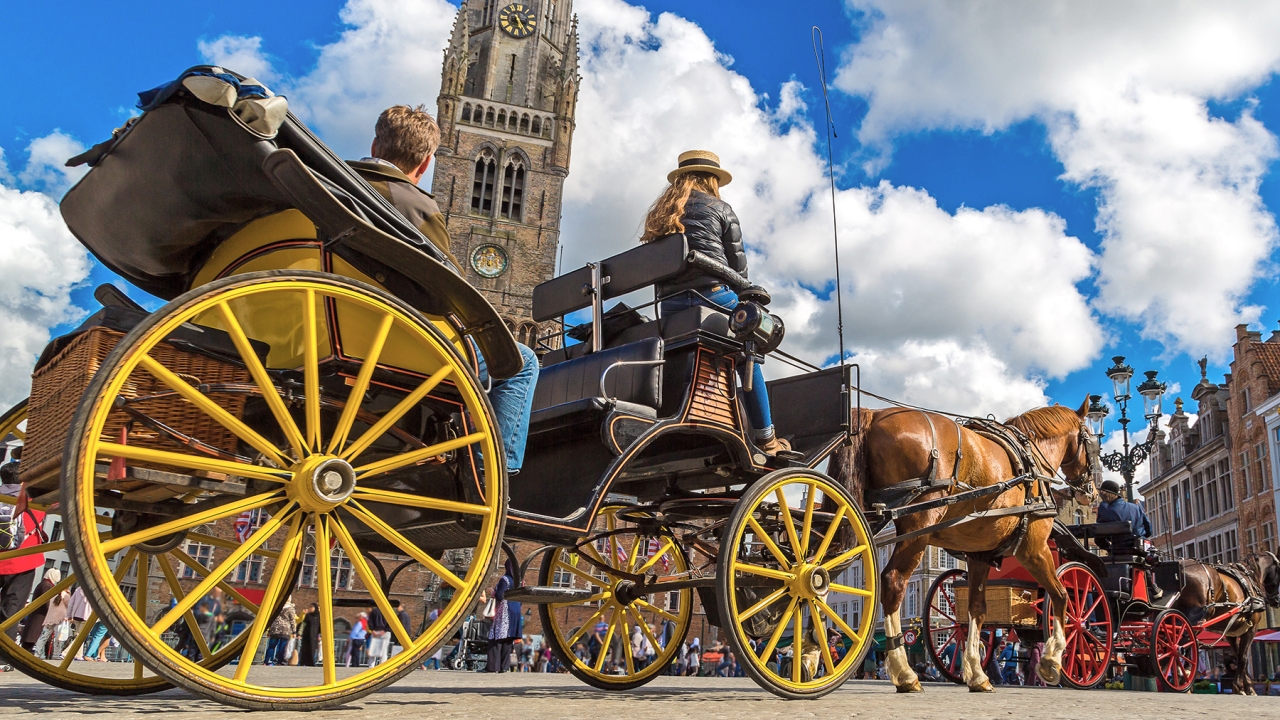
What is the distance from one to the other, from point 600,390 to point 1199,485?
40.0m

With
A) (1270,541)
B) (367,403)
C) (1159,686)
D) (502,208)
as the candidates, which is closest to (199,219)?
(367,403)

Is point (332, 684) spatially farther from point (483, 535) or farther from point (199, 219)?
point (199, 219)

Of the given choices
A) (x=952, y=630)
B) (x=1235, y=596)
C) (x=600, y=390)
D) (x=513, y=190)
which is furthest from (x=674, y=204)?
(x=513, y=190)

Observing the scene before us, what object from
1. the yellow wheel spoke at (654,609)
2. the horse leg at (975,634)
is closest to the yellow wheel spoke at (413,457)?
the yellow wheel spoke at (654,609)

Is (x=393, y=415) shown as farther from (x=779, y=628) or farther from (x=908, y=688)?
(x=908, y=688)

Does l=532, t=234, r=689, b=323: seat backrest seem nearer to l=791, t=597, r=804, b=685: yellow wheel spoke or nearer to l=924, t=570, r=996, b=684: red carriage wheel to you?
l=791, t=597, r=804, b=685: yellow wheel spoke

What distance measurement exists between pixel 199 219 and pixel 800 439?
336 cm

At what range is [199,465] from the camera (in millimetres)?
2477

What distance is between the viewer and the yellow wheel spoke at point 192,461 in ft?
7.68

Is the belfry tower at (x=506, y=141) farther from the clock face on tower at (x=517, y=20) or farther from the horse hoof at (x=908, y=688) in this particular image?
the horse hoof at (x=908, y=688)

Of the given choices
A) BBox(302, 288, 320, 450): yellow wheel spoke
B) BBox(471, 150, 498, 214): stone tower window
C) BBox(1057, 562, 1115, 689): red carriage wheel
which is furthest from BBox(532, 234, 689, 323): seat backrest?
BBox(471, 150, 498, 214): stone tower window

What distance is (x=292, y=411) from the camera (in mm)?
3260

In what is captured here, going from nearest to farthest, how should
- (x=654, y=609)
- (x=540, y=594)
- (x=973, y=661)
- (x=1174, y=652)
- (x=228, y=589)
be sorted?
(x=228, y=589) < (x=540, y=594) < (x=654, y=609) < (x=973, y=661) < (x=1174, y=652)

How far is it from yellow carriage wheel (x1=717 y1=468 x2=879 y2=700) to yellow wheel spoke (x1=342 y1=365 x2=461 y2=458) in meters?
1.64
